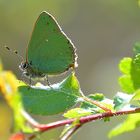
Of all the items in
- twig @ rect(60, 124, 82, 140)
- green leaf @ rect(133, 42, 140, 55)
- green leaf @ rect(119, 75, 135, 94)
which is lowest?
green leaf @ rect(119, 75, 135, 94)

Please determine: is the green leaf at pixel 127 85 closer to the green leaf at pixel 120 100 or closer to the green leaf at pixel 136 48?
the green leaf at pixel 136 48

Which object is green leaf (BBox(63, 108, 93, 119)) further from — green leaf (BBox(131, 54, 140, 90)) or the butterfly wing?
the butterfly wing

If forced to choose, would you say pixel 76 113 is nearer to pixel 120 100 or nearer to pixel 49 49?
pixel 120 100

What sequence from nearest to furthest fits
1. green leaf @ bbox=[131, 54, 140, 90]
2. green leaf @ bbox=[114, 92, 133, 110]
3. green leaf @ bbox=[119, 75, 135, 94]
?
green leaf @ bbox=[114, 92, 133, 110], green leaf @ bbox=[131, 54, 140, 90], green leaf @ bbox=[119, 75, 135, 94]

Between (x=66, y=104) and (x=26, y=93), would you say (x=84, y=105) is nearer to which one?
(x=66, y=104)

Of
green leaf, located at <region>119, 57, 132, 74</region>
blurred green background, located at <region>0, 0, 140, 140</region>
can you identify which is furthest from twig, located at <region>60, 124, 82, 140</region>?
blurred green background, located at <region>0, 0, 140, 140</region>

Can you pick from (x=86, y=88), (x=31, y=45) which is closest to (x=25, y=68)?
(x=31, y=45)
